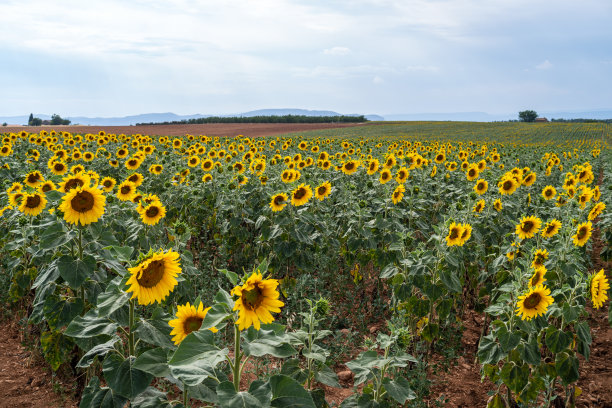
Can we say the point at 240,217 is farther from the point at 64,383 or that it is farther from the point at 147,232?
the point at 64,383

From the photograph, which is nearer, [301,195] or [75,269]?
[75,269]

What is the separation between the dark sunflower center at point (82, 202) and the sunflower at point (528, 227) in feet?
13.5

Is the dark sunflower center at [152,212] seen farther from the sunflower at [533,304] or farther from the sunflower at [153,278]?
the sunflower at [533,304]

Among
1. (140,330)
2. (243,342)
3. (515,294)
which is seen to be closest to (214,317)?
(243,342)

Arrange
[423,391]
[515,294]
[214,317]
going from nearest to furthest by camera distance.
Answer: [214,317]
[515,294]
[423,391]

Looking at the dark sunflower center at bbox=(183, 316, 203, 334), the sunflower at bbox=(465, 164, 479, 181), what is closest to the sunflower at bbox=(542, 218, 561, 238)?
the sunflower at bbox=(465, 164, 479, 181)

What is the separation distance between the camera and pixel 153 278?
200 centimetres

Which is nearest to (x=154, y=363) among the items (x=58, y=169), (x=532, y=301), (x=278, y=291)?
(x=278, y=291)

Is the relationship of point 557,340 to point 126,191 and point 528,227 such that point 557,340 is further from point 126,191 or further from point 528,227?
point 126,191

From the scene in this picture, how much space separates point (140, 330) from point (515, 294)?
264cm

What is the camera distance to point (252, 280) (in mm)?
1715

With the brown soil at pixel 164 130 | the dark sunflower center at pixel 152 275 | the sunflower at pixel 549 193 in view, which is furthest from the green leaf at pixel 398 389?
the brown soil at pixel 164 130

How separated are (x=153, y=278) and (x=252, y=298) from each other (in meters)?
0.57

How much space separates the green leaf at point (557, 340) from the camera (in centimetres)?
310
